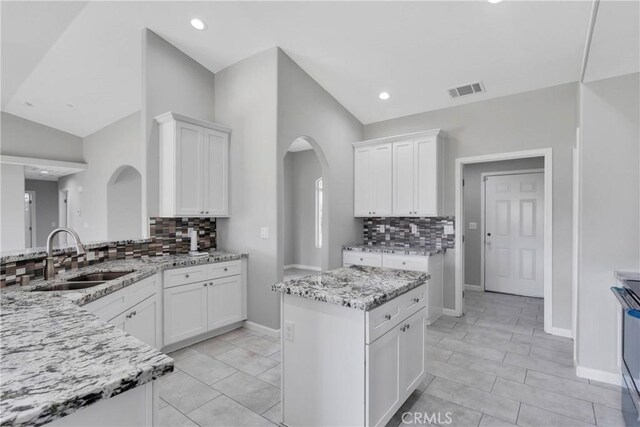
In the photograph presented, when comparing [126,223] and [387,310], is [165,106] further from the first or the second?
[126,223]

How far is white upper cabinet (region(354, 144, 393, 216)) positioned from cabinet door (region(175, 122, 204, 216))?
2325 mm

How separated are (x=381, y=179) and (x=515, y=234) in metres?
2.61

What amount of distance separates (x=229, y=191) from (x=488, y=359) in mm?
3458

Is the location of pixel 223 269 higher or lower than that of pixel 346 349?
higher

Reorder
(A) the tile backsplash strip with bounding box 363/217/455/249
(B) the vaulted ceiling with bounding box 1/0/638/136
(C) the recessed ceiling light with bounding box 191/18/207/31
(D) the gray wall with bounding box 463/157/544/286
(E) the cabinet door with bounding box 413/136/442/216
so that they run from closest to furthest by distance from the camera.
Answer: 1. (B) the vaulted ceiling with bounding box 1/0/638/136
2. (C) the recessed ceiling light with bounding box 191/18/207/31
3. (E) the cabinet door with bounding box 413/136/442/216
4. (A) the tile backsplash strip with bounding box 363/217/455/249
5. (D) the gray wall with bounding box 463/157/544/286

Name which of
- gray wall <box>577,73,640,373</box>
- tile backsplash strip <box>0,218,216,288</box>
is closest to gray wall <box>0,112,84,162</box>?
tile backsplash strip <box>0,218,216,288</box>

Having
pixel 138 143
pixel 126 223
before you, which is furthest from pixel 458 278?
pixel 126 223

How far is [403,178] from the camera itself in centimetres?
447

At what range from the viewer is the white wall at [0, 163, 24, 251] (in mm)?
6773

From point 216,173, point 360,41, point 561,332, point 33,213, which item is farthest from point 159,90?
point 33,213

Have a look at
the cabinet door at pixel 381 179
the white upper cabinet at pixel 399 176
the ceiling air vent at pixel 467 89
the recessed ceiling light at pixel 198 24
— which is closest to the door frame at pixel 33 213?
the recessed ceiling light at pixel 198 24

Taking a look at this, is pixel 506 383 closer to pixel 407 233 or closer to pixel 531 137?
pixel 407 233

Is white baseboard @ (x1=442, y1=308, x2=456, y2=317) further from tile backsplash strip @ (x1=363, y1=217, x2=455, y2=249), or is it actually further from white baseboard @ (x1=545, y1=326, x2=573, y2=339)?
white baseboard @ (x1=545, y1=326, x2=573, y2=339)

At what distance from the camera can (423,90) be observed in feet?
13.4
